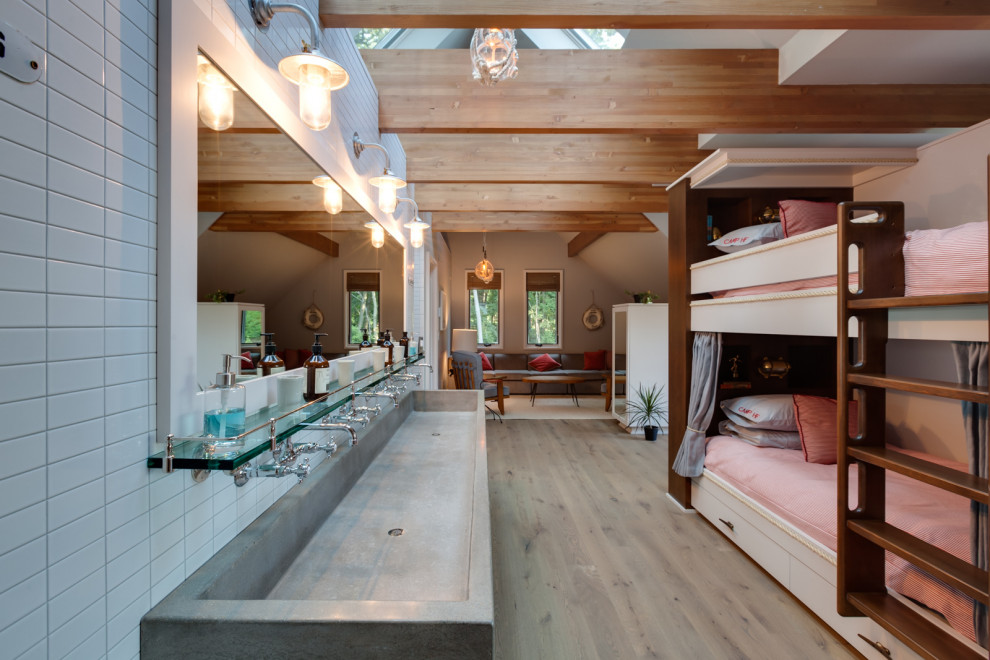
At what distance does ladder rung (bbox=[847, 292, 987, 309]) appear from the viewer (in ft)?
4.57

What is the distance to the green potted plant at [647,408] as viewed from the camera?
6.04 meters

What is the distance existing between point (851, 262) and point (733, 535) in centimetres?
166

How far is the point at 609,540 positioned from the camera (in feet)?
10.1

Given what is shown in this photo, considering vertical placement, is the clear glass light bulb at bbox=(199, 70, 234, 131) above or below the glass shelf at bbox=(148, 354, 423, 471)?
above

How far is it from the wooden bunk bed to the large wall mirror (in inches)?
74.1

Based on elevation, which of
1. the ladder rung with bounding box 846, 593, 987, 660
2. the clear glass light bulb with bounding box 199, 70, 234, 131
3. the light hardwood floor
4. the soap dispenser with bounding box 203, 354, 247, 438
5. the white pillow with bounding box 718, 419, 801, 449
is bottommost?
the light hardwood floor

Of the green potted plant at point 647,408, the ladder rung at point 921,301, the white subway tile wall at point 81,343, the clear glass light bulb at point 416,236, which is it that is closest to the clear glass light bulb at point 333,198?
the white subway tile wall at point 81,343

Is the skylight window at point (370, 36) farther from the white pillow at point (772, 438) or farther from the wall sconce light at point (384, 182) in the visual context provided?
the white pillow at point (772, 438)

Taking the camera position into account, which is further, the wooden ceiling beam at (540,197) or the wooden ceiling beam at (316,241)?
the wooden ceiling beam at (540,197)

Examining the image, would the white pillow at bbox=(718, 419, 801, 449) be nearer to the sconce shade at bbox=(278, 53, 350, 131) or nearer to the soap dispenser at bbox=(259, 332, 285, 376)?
the soap dispenser at bbox=(259, 332, 285, 376)

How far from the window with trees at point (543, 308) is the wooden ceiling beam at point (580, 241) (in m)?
0.55

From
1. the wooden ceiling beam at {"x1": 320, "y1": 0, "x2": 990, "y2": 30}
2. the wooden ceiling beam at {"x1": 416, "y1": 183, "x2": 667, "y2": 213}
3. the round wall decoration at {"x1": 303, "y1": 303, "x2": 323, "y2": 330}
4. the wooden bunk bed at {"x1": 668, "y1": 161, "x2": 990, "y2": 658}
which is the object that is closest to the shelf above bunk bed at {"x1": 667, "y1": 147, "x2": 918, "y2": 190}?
the wooden bunk bed at {"x1": 668, "y1": 161, "x2": 990, "y2": 658}

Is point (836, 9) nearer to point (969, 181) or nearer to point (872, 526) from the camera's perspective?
point (969, 181)

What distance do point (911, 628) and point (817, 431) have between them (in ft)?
4.40
